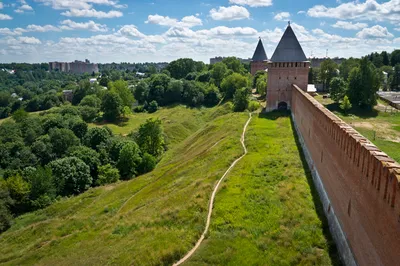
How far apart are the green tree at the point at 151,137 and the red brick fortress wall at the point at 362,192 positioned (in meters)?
26.7

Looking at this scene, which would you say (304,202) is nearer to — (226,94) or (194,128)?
(194,128)

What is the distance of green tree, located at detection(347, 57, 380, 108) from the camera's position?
39219mm

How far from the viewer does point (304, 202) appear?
16.5 metres

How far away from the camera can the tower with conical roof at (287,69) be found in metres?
37.5

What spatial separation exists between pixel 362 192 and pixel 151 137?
32697mm

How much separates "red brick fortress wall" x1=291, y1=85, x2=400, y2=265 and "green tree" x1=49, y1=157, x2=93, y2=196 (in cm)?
2554

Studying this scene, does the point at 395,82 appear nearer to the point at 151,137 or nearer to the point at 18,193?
the point at 151,137

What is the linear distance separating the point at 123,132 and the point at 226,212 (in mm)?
41202

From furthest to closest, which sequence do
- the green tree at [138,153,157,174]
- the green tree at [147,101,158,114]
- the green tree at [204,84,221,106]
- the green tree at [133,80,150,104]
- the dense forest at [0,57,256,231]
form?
the green tree at [133,80,150,104] < the green tree at [147,101,158,114] < the green tree at [204,84,221,106] < the green tree at [138,153,157,174] < the dense forest at [0,57,256,231]

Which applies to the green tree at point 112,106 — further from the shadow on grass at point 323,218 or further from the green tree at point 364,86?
the shadow on grass at point 323,218

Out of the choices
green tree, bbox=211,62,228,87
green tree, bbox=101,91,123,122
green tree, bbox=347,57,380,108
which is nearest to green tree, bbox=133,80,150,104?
green tree, bbox=101,91,123,122

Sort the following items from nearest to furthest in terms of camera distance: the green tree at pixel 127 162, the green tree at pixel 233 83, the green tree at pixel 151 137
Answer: the green tree at pixel 127 162 < the green tree at pixel 151 137 < the green tree at pixel 233 83

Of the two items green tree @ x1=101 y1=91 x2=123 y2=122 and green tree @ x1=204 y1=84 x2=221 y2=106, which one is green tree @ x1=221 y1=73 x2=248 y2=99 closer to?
green tree @ x1=204 y1=84 x2=221 y2=106

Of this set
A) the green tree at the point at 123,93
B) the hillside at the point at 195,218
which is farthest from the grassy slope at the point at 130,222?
the green tree at the point at 123,93
